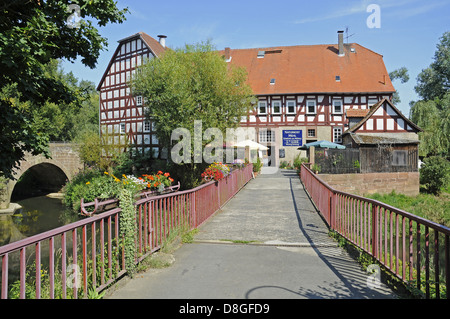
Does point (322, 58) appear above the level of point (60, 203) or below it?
above

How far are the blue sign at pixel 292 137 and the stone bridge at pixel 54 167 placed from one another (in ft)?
64.0

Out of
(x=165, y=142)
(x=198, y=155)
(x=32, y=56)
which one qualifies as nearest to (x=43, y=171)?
(x=165, y=142)

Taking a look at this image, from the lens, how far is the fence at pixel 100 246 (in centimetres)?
322

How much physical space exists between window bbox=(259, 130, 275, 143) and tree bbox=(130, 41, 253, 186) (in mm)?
10492

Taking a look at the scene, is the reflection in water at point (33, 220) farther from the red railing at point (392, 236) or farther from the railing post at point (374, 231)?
the railing post at point (374, 231)

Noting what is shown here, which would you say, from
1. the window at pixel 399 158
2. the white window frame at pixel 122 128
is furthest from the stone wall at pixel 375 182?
the white window frame at pixel 122 128

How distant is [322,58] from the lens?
40.1 metres

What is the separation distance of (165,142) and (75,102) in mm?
15521

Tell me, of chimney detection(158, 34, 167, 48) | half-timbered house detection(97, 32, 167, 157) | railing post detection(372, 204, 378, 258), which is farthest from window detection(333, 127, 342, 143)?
railing post detection(372, 204, 378, 258)

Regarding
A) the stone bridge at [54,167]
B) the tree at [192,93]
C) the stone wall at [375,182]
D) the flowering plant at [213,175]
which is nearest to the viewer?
the flowering plant at [213,175]

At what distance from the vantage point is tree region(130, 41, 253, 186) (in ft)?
72.1

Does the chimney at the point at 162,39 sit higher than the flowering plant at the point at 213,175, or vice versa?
the chimney at the point at 162,39

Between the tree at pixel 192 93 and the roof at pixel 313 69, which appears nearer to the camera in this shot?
the tree at pixel 192 93
